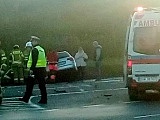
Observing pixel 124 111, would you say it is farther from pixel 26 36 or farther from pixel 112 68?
pixel 26 36

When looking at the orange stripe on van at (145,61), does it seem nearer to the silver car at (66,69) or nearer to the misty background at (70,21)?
the silver car at (66,69)

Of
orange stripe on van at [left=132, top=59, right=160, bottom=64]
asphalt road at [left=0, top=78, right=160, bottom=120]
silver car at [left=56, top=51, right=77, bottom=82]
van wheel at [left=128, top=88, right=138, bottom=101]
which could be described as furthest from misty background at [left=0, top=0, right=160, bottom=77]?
orange stripe on van at [left=132, top=59, right=160, bottom=64]

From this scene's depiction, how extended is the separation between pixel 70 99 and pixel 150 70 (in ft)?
8.57

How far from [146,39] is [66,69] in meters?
9.39

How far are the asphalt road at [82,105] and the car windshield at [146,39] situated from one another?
142 cm

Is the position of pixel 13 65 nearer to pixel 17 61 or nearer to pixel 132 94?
pixel 17 61

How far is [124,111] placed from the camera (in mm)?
16438

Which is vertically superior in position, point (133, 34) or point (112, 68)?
point (133, 34)

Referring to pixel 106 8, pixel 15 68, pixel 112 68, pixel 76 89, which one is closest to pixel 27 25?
pixel 106 8

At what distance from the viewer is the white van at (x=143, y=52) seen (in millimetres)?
18875

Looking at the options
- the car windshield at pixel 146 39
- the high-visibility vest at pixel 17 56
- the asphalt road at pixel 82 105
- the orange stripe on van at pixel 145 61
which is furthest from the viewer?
the high-visibility vest at pixel 17 56

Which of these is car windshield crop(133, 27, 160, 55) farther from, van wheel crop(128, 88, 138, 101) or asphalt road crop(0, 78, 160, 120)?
asphalt road crop(0, 78, 160, 120)

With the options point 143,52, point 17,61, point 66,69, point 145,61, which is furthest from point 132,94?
point 66,69

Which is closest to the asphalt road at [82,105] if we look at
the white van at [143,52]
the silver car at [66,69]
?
the white van at [143,52]
